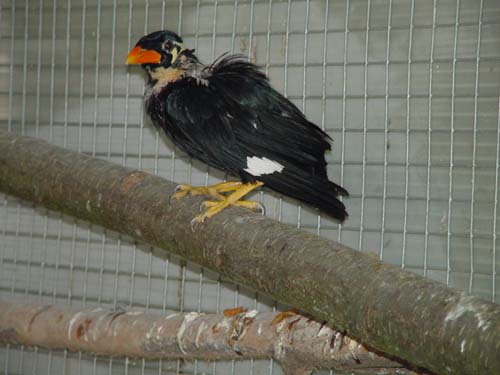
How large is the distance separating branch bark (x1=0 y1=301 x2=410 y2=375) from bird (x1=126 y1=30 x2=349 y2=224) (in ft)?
1.30

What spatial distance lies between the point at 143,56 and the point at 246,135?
1.82 feet

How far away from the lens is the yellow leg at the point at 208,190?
247 cm

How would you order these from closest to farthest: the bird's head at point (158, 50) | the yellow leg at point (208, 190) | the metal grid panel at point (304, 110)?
the yellow leg at point (208, 190), the metal grid panel at point (304, 110), the bird's head at point (158, 50)

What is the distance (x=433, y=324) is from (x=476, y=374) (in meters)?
0.12

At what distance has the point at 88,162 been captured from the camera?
260 centimetres

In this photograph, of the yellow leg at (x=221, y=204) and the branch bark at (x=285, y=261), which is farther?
the yellow leg at (x=221, y=204)

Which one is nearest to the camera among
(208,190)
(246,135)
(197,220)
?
(197,220)

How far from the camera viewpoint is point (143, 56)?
2938 mm

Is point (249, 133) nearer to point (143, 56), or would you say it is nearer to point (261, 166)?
point (261, 166)

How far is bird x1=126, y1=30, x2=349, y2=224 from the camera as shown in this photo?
102 inches

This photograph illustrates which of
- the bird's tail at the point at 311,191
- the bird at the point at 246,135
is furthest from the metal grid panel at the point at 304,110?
the bird's tail at the point at 311,191

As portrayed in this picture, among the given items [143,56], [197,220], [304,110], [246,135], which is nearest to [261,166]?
[246,135]

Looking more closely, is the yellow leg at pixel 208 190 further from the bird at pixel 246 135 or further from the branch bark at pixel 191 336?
the branch bark at pixel 191 336

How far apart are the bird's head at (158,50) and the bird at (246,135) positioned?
134mm
